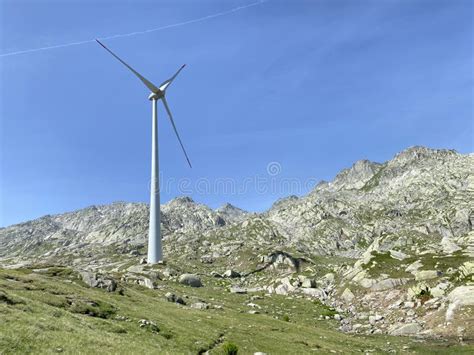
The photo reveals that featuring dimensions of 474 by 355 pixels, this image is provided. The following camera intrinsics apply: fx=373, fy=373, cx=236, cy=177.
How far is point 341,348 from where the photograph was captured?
4631 centimetres

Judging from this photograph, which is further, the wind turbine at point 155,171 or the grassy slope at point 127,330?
the wind turbine at point 155,171

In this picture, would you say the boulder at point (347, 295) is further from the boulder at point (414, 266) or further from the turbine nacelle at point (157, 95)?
the turbine nacelle at point (157, 95)

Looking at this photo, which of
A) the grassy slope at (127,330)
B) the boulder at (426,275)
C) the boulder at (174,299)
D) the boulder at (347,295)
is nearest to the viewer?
the grassy slope at (127,330)

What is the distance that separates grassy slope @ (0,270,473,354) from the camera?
26922 millimetres

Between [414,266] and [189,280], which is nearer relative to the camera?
[414,266]

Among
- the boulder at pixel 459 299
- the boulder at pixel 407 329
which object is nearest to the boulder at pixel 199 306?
the boulder at pixel 407 329

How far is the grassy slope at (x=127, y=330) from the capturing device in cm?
2692

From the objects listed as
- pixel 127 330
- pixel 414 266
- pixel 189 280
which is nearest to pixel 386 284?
pixel 414 266

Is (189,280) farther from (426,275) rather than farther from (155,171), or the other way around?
(426,275)

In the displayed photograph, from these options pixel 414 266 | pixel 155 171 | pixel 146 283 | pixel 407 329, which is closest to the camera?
pixel 407 329

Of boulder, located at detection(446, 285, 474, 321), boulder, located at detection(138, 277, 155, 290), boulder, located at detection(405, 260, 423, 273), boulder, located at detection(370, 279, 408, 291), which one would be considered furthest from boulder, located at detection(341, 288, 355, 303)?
boulder, located at detection(138, 277, 155, 290)

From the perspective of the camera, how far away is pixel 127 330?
36.3 meters

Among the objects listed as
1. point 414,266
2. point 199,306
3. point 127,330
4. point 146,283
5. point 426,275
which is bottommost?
point 127,330

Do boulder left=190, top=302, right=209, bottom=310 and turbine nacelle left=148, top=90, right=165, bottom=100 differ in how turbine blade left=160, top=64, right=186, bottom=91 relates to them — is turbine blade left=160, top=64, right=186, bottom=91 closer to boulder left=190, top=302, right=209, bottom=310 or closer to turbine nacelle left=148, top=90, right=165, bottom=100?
turbine nacelle left=148, top=90, right=165, bottom=100
